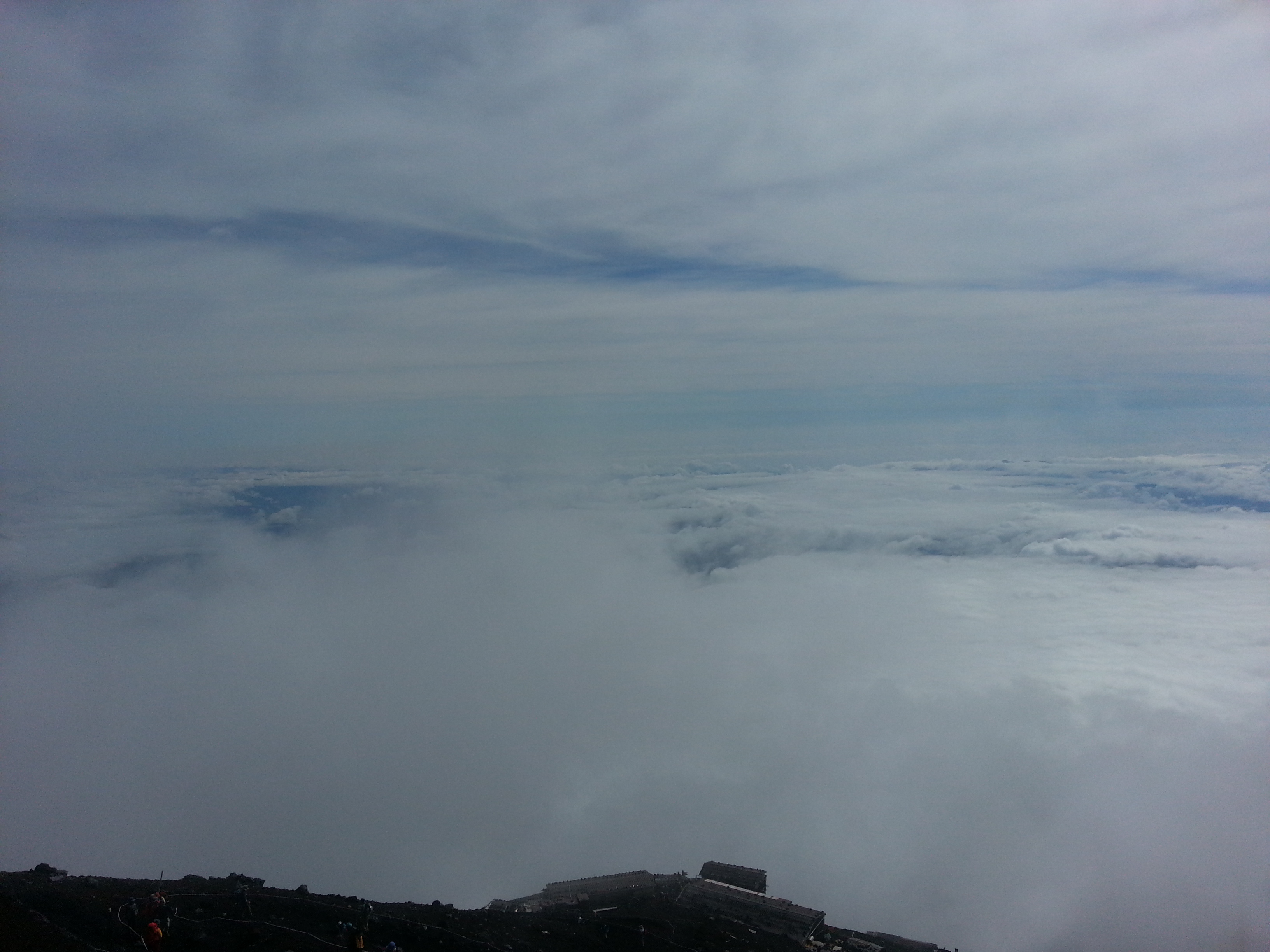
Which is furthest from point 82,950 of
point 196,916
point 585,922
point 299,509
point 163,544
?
point 299,509

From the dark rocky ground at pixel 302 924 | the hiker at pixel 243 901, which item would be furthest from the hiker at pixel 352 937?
the hiker at pixel 243 901

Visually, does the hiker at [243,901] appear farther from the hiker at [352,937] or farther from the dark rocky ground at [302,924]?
the hiker at [352,937]

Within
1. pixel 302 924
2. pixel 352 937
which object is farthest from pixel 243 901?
pixel 352 937

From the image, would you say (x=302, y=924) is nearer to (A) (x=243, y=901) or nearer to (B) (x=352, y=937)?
(A) (x=243, y=901)

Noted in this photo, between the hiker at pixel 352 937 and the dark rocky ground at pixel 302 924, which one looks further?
the hiker at pixel 352 937

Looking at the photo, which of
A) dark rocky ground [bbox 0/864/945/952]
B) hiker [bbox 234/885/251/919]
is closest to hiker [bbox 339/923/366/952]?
dark rocky ground [bbox 0/864/945/952]

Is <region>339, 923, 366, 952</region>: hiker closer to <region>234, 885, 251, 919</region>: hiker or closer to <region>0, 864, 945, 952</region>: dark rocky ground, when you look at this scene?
<region>0, 864, 945, 952</region>: dark rocky ground

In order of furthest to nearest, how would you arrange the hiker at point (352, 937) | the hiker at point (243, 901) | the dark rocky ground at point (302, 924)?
the hiker at point (243, 901), the hiker at point (352, 937), the dark rocky ground at point (302, 924)

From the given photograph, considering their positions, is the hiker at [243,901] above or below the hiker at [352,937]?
below
